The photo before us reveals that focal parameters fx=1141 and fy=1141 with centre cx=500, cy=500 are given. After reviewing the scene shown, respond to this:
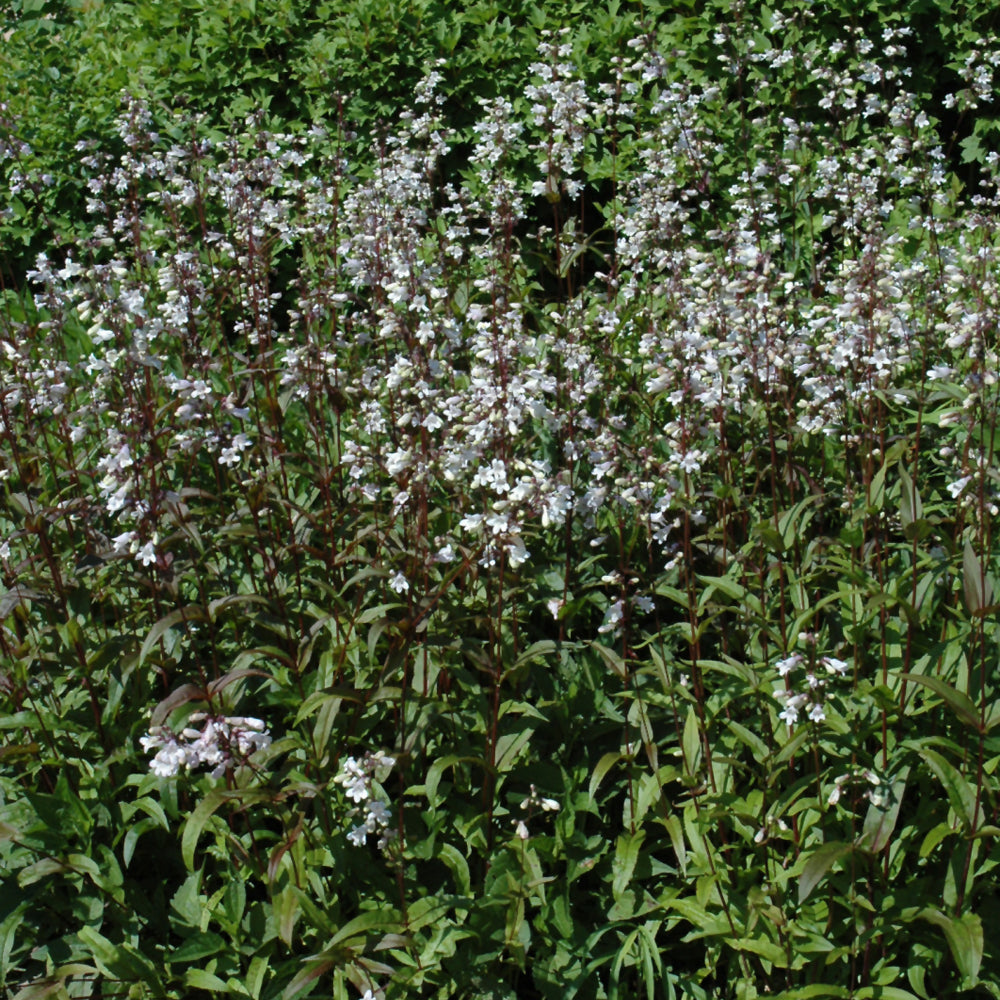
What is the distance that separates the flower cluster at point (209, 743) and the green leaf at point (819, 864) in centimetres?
156

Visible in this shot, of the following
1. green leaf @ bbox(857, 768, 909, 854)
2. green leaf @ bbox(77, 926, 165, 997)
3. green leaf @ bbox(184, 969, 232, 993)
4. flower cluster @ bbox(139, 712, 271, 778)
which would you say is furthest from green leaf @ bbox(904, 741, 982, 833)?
green leaf @ bbox(77, 926, 165, 997)

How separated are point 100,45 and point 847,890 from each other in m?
9.05

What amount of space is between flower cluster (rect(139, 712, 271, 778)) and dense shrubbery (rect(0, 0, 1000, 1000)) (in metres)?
0.01

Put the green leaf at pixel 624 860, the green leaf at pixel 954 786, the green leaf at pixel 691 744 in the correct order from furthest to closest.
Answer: the green leaf at pixel 691 744 → the green leaf at pixel 624 860 → the green leaf at pixel 954 786

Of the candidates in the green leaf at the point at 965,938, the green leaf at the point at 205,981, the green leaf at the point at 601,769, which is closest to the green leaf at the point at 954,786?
the green leaf at the point at 965,938

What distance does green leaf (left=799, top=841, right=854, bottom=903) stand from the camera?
317cm

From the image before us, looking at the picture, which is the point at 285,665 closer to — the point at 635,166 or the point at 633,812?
the point at 633,812

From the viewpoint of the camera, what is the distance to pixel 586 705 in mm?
4316

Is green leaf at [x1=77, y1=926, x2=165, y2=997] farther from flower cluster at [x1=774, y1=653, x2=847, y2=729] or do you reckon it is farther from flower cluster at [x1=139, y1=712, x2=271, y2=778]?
flower cluster at [x1=774, y1=653, x2=847, y2=729]

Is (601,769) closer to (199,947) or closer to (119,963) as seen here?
(199,947)

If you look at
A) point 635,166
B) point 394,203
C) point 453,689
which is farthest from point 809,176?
point 453,689

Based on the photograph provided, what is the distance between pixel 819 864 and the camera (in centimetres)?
321

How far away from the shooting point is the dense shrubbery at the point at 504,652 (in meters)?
3.57

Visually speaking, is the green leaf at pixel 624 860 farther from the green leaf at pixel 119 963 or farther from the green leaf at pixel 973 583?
the green leaf at pixel 119 963
